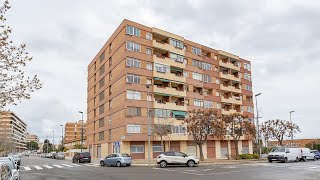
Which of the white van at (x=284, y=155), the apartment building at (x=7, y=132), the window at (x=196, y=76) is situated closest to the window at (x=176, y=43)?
the window at (x=196, y=76)

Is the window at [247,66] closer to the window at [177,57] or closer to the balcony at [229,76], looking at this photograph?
the balcony at [229,76]

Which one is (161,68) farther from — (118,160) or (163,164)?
(163,164)

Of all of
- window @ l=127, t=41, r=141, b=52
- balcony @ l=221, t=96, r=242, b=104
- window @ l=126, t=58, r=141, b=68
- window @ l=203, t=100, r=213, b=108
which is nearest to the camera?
window @ l=126, t=58, r=141, b=68

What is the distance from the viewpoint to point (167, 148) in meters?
52.8

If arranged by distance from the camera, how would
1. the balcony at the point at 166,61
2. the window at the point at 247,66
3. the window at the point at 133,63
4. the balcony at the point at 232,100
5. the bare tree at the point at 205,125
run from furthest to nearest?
1. the window at the point at 247,66
2. the balcony at the point at 232,100
3. the balcony at the point at 166,61
4. the window at the point at 133,63
5. the bare tree at the point at 205,125

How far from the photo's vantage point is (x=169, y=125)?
5069 centimetres

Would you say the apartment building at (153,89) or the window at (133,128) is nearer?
the window at (133,128)

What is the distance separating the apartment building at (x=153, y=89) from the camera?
163 feet

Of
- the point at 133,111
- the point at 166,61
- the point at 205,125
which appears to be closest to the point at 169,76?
the point at 166,61

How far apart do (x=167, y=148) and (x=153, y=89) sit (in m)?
9.87

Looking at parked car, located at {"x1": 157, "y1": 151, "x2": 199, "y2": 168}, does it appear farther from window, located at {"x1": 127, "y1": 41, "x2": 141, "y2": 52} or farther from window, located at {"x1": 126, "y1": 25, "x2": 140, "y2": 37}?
window, located at {"x1": 126, "y1": 25, "x2": 140, "y2": 37}

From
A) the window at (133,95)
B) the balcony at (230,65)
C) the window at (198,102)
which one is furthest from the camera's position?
the balcony at (230,65)

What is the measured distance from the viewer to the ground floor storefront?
48.8 meters

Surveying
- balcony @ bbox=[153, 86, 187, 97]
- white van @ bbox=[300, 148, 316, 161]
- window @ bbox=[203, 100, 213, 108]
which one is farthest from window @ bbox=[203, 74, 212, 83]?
white van @ bbox=[300, 148, 316, 161]
